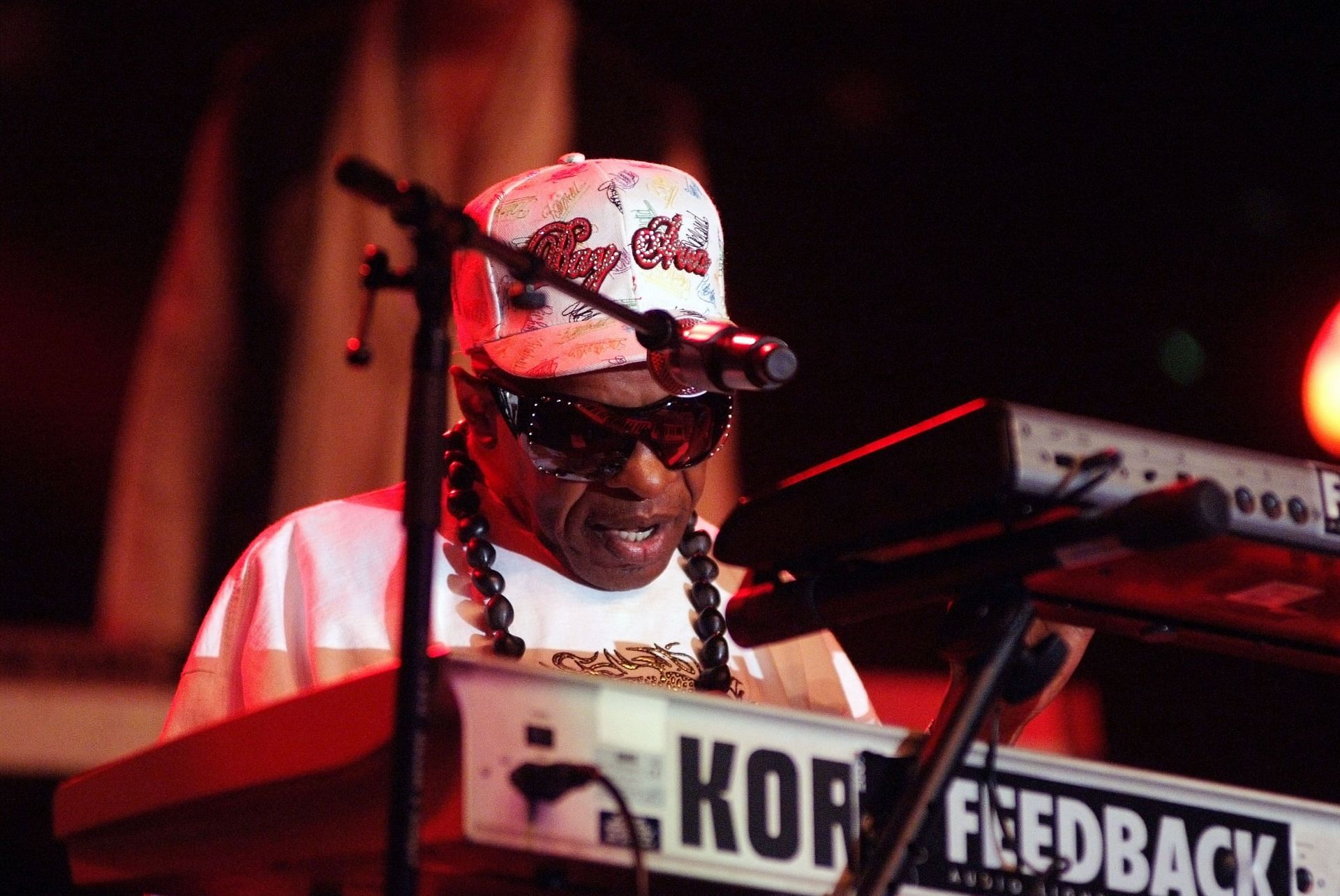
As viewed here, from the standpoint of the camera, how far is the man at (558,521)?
212 cm

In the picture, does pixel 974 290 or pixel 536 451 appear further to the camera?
pixel 974 290

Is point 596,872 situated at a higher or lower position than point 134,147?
lower

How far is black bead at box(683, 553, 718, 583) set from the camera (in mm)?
2352

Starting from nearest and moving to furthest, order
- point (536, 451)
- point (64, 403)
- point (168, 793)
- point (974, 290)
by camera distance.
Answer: point (168, 793) → point (536, 451) → point (64, 403) → point (974, 290)

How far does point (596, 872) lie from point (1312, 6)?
400cm

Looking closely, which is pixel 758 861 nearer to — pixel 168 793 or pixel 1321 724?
pixel 168 793

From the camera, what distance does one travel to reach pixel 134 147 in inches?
121

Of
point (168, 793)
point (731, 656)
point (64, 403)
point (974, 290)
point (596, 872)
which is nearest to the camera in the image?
point (596, 872)

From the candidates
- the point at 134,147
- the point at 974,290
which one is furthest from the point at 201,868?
the point at 974,290

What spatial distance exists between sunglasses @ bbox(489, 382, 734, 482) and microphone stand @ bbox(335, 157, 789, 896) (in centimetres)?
78

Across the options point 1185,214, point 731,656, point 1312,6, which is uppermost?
point 1312,6

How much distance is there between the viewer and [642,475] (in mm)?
2137

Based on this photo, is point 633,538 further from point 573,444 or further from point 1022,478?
point 1022,478

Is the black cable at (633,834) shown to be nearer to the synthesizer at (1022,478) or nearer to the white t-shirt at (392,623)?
the synthesizer at (1022,478)
